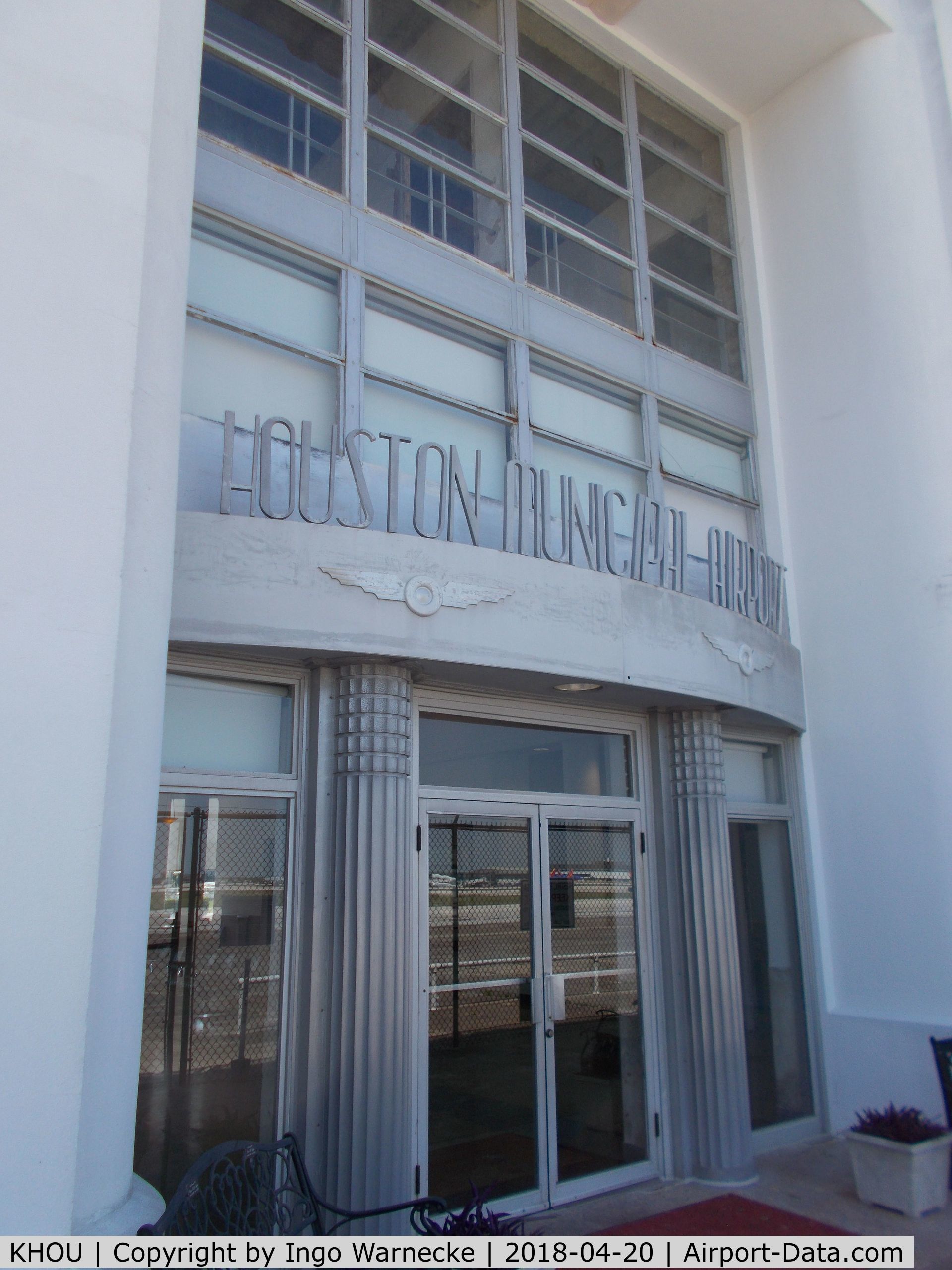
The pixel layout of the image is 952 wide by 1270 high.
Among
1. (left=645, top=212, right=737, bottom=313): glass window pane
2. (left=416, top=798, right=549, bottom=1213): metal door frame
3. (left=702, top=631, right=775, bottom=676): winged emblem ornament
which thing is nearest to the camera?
(left=416, top=798, right=549, bottom=1213): metal door frame

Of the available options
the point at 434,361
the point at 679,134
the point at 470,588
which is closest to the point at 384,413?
the point at 434,361

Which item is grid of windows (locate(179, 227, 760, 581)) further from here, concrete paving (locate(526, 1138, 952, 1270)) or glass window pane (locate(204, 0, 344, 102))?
concrete paving (locate(526, 1138, 952, 1270))

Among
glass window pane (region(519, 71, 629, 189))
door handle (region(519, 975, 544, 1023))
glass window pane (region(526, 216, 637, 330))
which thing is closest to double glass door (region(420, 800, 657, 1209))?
door handle (region(519, 975, 544, 1023))

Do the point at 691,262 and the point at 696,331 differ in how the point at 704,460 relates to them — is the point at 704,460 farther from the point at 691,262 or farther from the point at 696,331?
the point at 691,262

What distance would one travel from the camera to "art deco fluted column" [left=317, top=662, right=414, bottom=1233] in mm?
5176

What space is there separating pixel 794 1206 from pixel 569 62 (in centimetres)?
1035

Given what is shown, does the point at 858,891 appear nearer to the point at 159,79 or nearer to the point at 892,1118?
the point at 892,1118

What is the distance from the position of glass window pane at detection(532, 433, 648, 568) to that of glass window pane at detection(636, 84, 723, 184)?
412 cm

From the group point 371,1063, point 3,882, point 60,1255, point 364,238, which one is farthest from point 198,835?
point 364,238

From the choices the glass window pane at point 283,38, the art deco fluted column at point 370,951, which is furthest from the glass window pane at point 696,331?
the art deco fluted column at point 370,951

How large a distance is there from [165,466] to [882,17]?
9.27 metres

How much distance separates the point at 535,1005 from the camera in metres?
6.49

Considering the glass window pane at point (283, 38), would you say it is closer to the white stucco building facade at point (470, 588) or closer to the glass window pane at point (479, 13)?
the white stucco building facade at point (470, 588)

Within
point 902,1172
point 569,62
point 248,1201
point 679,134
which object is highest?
point 569,62
